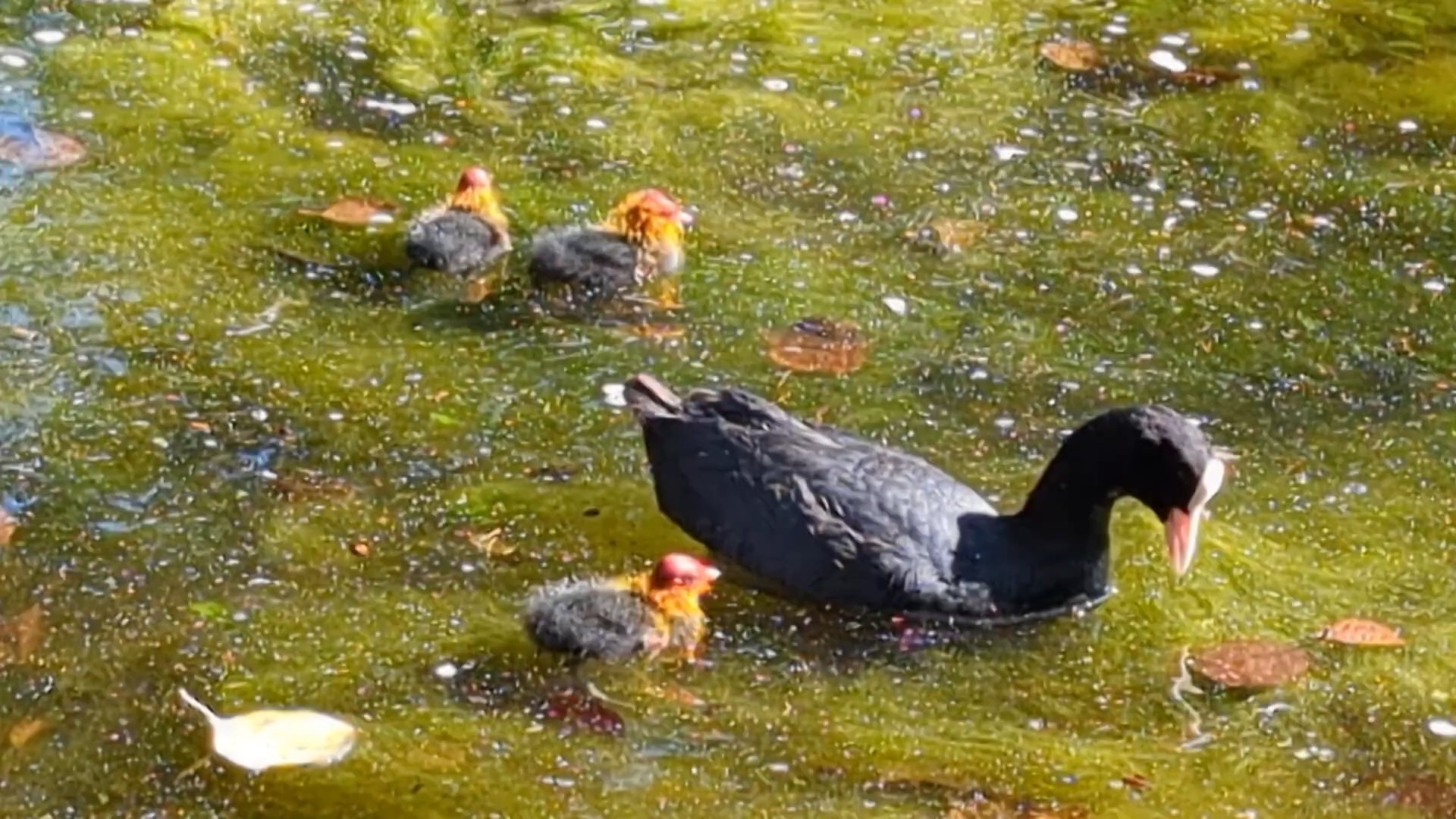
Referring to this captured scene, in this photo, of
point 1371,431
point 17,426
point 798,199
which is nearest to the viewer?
point 17,426

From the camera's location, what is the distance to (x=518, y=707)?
3.34 metres

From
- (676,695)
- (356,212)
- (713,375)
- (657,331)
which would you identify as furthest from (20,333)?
(676,695)

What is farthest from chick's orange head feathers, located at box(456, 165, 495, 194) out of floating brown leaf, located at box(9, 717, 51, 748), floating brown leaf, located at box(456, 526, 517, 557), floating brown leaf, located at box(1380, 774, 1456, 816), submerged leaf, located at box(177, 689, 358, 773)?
floating brown leaf, located at box(1380, 774, 1456, 816)

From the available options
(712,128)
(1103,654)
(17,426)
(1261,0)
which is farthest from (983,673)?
(1261,0)

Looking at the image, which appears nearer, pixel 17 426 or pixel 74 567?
pixel 74 567

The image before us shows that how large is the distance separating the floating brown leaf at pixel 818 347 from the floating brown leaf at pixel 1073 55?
1748mm

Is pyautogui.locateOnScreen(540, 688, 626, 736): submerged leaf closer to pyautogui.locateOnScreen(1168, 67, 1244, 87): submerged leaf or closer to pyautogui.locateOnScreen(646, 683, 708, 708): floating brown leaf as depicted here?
pyautogui.locateOnScreen(646, 683, 708, 708): floating brown leaf

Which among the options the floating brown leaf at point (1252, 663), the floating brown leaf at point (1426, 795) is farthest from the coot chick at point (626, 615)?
the floating brown leaf at point (1426, 795)

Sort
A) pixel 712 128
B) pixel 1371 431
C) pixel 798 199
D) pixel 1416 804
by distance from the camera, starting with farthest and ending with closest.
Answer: pixel 712 128 < pixel 798 199 < pixel 1371 431 < pixel 1416 804

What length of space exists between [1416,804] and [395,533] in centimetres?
171

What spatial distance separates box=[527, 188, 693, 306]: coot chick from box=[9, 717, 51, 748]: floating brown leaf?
169 cm

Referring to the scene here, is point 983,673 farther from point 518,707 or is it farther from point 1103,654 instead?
point 518,707

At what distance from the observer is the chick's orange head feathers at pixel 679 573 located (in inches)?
135

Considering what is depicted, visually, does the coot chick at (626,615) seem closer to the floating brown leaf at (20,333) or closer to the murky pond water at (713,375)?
the murky pond water at (713,375)
